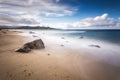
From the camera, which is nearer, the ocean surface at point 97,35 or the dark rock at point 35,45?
the dark rock at point 35,45

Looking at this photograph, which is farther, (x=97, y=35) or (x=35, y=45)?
(x=97, y=35)

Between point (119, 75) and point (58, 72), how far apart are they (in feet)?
14.6

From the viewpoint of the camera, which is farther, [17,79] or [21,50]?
[21,50]

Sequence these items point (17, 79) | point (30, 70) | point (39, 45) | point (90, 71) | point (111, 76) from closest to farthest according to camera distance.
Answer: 1. point (17, 79)
2. point (30, 70)
3. point (111, 76)
4. point (90, 71)
5. point (39, 45)

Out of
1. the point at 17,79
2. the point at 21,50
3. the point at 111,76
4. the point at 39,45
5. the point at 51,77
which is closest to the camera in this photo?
the point at 17,79

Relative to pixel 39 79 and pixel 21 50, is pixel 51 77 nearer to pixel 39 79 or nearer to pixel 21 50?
pixel 39 79

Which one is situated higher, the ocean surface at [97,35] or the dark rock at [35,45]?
the dark rock at [35,45]

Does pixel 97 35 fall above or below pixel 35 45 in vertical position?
below

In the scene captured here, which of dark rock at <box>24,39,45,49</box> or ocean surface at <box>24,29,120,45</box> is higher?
dark rock at <box>24,39,45,49</box>

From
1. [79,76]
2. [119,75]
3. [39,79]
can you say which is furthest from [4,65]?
[119,75]

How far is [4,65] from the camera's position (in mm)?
6145

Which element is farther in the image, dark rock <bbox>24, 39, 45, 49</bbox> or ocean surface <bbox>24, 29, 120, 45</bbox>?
ocean surface <bbox>24, 29, 120, 45</bbox>

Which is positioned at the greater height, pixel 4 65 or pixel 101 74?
pixel 4 65

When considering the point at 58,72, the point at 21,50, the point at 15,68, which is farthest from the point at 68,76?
the point at 21,50
